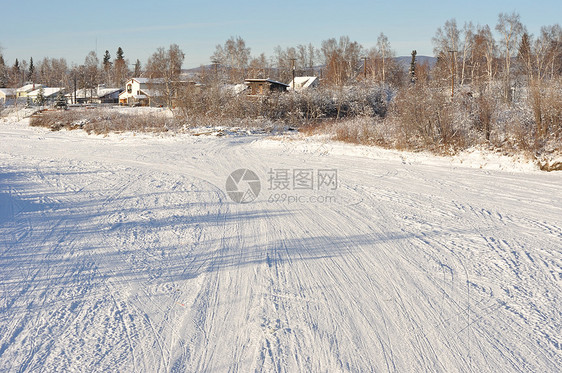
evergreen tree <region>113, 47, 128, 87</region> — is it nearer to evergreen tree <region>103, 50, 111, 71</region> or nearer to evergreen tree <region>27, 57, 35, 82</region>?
evergreen tree <region>103, 50, 111, 71</region>

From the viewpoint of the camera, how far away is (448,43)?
46.1 metres

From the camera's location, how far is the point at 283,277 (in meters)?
5.34

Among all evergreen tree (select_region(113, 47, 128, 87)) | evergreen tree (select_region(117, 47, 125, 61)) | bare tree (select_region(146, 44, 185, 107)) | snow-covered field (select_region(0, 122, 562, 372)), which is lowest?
snow-covered field (select_region(0, 122, 562, 372))

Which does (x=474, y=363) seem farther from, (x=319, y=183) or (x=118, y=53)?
(x=118, y=53)

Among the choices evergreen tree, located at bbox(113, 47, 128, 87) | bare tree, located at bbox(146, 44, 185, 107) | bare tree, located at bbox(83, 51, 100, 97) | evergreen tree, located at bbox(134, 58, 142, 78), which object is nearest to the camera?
bare tree, located at bbox(146, 44, 185, 107)

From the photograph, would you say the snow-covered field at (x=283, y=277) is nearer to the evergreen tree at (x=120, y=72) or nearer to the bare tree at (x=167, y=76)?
the bare tree at (x=167, y=76)

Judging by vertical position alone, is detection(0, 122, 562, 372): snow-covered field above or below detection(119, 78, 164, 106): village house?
below

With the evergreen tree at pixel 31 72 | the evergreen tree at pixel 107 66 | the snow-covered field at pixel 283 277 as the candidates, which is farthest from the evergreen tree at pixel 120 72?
the snow-covered field at pixel 283 277

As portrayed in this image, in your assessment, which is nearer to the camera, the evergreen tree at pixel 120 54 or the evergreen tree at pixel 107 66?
the evergreen tree at pixel 107 66

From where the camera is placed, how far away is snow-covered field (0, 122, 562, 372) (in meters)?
3.72

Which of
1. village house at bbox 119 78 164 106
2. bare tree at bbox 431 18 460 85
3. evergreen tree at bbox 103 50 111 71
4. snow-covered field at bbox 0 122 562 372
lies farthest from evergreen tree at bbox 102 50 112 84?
snow-covered field at bbox 0 122 562 372

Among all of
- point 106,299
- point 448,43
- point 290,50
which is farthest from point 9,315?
point 290,50

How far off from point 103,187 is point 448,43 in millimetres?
45129

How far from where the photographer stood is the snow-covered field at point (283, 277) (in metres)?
3.72
